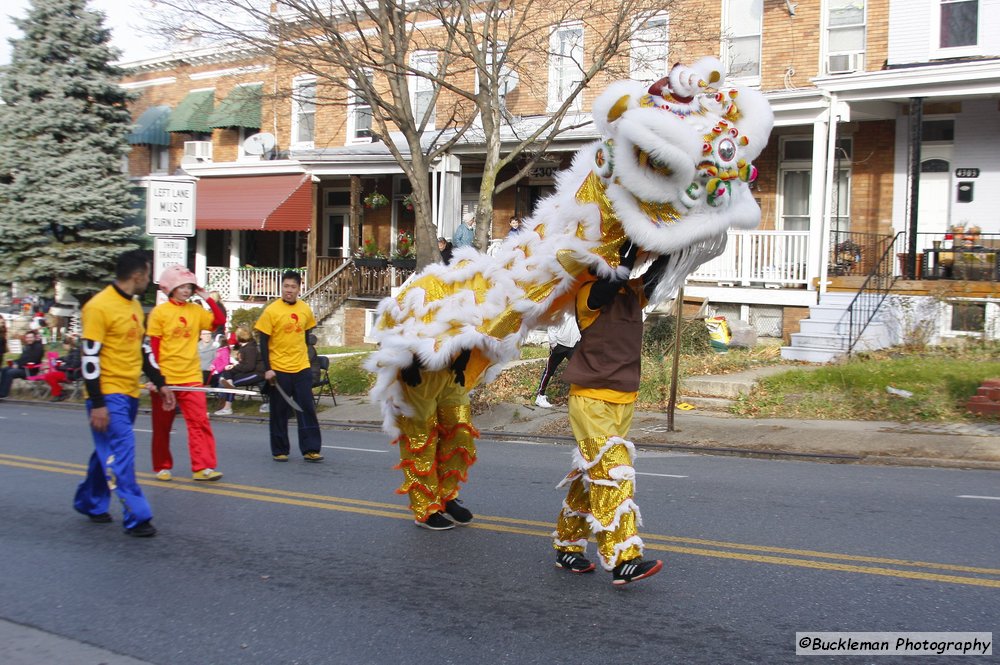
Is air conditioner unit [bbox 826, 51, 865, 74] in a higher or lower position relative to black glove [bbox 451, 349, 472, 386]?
higher

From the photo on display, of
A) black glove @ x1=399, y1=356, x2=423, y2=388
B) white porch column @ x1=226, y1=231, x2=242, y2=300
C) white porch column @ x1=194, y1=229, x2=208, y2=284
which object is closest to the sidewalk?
black glove @ x1=399, y1=356, x2=423, y2=388

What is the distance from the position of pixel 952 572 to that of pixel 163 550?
4.97 meters

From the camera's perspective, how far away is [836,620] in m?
4.70

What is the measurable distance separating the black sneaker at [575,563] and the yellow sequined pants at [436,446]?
4.21 ft

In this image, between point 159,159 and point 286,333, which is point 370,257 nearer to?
point 159,159

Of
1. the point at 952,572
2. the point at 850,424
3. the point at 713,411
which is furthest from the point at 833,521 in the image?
the point at 713,411

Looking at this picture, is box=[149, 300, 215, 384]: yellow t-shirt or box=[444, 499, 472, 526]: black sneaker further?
box=[149, 300, 215, 384]: yellow t-shirt

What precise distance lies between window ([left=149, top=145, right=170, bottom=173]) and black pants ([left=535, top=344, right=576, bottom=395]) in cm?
2159

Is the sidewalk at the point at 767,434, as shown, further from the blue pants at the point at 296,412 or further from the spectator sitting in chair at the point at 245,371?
the blue pants at the point at 296,412

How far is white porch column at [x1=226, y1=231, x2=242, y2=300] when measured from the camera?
1070 inches

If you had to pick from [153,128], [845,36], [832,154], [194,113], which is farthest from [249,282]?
[845,36]

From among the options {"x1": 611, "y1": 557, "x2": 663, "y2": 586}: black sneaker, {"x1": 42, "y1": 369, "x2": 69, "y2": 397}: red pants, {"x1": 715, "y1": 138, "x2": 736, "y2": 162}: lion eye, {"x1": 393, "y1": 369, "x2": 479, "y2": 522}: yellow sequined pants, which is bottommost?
{"x1": 42, "y1": 369, "x2": 69, "y2": 397}: red pants

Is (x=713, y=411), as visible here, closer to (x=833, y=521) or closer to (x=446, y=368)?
(x=833, y=521)

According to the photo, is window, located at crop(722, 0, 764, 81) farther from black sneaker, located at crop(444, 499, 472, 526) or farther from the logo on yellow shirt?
black sneaker, located at crop(444, 499, 472, 526)
